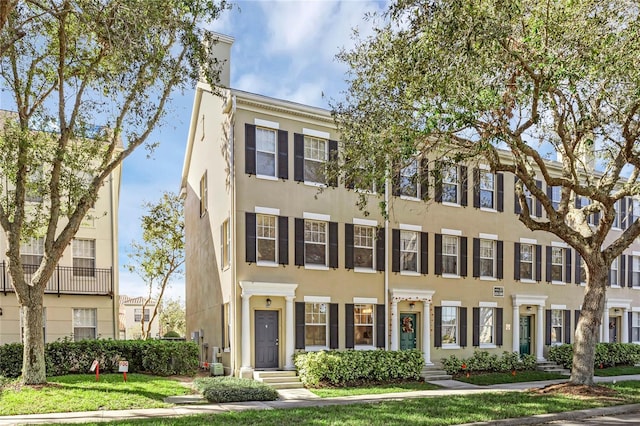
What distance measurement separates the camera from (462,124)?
414 inches

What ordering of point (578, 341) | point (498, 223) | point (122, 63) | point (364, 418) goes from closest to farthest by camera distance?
point (364, 418) < point (122, 63) < point (578, 341) < point (498, 223)

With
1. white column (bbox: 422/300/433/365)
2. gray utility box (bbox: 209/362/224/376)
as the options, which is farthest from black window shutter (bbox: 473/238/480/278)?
gray utility box (bbox: 209/362/224/376)

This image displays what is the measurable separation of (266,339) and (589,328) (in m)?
9.35

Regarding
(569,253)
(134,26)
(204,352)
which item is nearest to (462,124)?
(134,26)

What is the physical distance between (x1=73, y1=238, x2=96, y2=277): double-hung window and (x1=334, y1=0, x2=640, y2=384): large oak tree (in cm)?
1205

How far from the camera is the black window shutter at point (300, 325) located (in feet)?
56.0

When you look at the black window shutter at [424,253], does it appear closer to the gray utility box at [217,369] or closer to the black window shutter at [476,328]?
the black window shutter at [476,328]

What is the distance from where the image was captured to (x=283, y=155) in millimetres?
17547

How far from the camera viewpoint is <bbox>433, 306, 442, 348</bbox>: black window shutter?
19797 mm

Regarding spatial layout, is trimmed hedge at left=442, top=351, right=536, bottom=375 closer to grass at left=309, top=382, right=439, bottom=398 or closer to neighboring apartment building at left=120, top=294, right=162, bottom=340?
grass at left=309, top=382, right=439, bottom=398

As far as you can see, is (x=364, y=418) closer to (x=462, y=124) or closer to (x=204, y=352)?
(x=462, y=124)

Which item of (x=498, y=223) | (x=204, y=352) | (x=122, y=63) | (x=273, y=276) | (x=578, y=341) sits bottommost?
(x=204, y=352)

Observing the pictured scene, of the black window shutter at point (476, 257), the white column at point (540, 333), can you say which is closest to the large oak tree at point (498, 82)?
the black window shutter at point (476, 257)

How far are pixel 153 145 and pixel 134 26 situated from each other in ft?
16.3
